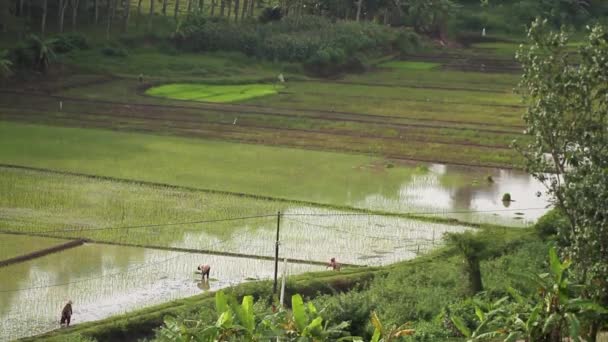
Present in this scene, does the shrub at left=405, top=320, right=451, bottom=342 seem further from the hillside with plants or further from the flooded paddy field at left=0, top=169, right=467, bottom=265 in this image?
the flooded paddy field at left=0, top=169, right=467, bottom=265

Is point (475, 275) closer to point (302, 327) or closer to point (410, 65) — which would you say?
point (302, 327)

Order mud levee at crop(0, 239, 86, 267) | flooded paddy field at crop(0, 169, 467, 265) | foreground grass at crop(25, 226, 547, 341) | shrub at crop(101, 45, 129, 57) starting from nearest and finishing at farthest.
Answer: foreground grass at crop(25, 226, 547, 341) → mud levee at crop(0, 239, 86, 267) → flooded paddy field at crop(0, 169, 467, 265) → shrub at crop(101, 45, 129, 57)

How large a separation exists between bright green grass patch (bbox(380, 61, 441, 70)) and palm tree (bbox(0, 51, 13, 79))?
739 inches

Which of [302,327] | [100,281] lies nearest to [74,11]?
[100,281]

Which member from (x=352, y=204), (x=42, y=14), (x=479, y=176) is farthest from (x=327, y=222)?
(x=42, y=14)

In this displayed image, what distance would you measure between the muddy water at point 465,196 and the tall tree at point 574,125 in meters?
9.91

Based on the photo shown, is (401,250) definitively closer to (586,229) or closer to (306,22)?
(586,229)

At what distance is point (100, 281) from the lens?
20.5 metres

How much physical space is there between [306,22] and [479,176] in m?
25.9

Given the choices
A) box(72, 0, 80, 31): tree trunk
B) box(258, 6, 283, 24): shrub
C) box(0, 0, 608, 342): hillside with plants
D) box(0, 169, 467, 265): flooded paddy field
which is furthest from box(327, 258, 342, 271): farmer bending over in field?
box(258, 6, 283, 24): shrub

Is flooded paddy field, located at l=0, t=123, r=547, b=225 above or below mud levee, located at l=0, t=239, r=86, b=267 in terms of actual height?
above

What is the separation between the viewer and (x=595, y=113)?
1509 centimetres

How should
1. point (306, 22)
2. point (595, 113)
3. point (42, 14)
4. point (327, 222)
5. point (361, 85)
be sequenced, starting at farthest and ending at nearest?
point (306, 22) < point (42, 14) < point (361, 85) < point (327, 222) < point (595, 113)

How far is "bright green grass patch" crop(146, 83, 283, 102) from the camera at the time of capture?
42.3m
